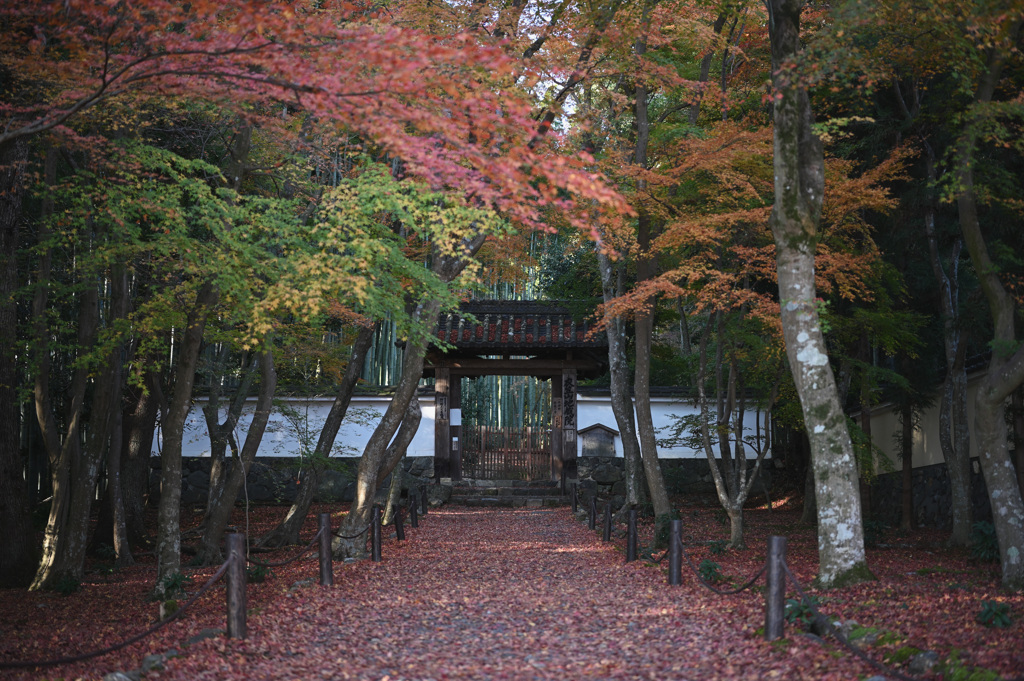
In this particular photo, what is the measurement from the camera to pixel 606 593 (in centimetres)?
752

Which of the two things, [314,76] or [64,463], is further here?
[64,463]

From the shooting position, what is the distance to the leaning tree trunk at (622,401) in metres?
12.9

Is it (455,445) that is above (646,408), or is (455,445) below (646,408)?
below

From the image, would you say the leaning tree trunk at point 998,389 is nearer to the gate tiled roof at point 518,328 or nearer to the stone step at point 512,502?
the gate tiled roof at point 518,328

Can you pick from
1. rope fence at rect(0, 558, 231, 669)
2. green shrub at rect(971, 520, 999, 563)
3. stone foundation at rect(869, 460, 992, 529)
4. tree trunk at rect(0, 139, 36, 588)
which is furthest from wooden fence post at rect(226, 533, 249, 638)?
stone foundation at rect(869, 460, 992, 529)

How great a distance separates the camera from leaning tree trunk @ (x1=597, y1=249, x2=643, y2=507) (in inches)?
510

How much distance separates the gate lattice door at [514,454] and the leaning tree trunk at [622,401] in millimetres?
5565

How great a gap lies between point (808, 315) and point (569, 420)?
1183 centimetres

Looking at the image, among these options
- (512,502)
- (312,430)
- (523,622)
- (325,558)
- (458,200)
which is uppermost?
(458,200)

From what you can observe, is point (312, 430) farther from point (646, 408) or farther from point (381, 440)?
point (646, 408)

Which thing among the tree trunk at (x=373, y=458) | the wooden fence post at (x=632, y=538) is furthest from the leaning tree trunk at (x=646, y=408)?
the tree trunk at (x=373, y=458)

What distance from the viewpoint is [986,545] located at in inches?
337

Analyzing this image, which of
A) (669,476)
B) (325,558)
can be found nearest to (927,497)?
(669,476)

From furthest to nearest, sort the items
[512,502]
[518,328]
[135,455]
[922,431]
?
[512,502]
[518,328]
[922,431]
[135,455]
